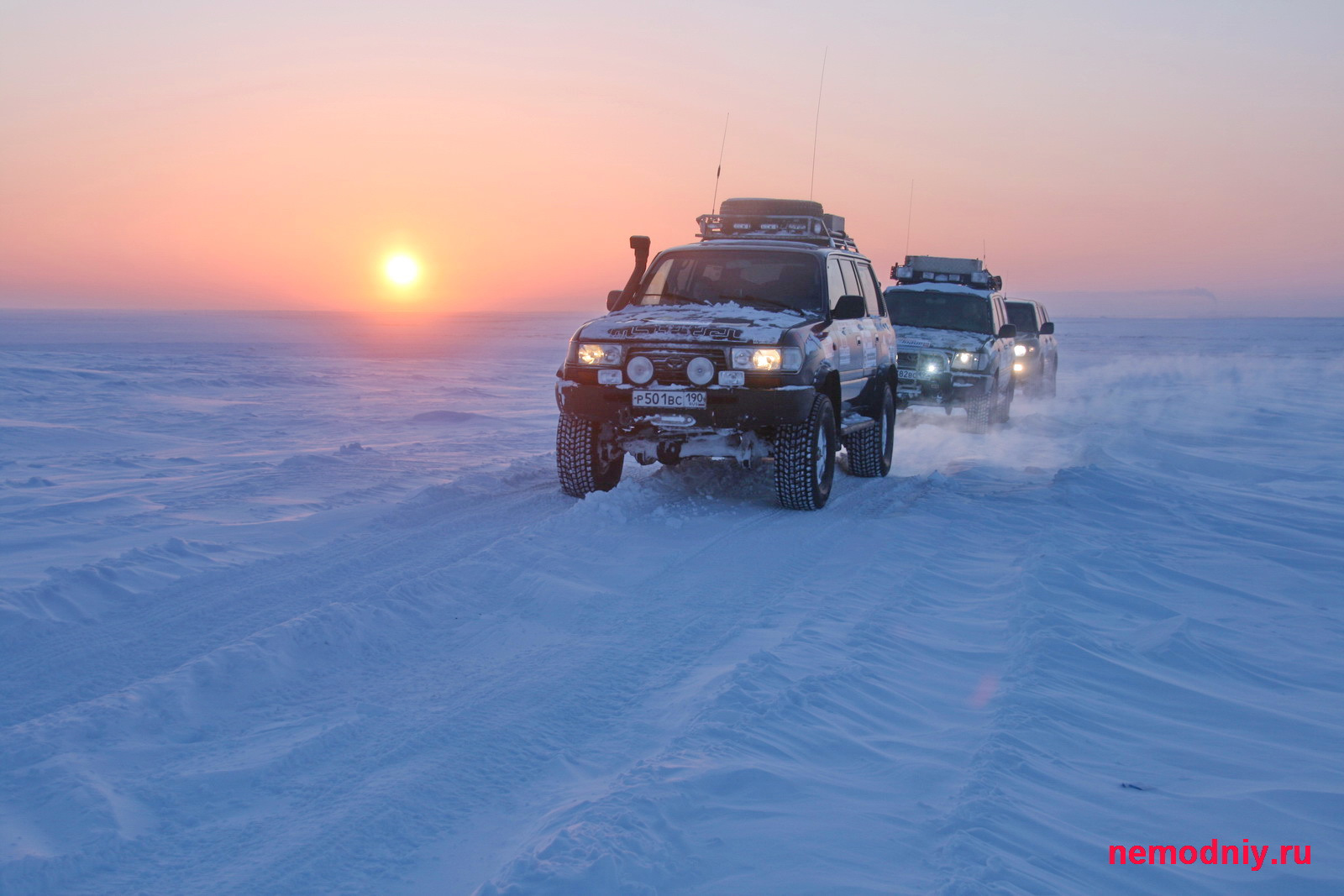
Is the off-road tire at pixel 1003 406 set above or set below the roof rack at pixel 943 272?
below

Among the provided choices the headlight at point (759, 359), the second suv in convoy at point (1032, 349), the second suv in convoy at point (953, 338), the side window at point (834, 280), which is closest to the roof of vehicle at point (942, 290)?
the second suv in convoy at point (953, 338)

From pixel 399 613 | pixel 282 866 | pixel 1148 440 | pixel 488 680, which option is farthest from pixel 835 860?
Result: pixel 1148 440

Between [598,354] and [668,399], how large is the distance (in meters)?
0.64

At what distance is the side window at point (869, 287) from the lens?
30.1 ft

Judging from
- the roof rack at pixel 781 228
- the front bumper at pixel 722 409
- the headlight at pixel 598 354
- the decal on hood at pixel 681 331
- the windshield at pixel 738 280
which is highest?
the roof rack at pixel 781 228

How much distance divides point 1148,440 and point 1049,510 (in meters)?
5.42

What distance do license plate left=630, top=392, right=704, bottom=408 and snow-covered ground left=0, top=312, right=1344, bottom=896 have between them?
2.46 ft

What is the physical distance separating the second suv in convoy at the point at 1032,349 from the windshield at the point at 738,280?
9848 mm

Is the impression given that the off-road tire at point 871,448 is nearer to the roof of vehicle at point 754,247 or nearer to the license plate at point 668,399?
the roof of vehicle at point 754,247

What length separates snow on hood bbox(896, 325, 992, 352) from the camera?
40.0 feet

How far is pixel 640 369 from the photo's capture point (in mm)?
6859

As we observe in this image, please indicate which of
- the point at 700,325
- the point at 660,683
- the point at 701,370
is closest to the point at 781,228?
the point at 700,325

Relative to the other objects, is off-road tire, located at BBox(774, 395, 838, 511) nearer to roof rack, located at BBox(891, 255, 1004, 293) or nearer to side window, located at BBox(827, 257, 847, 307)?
side window, located at BBox(827, 257, 847, 307)

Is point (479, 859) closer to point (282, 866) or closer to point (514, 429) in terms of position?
point (282, 866)
